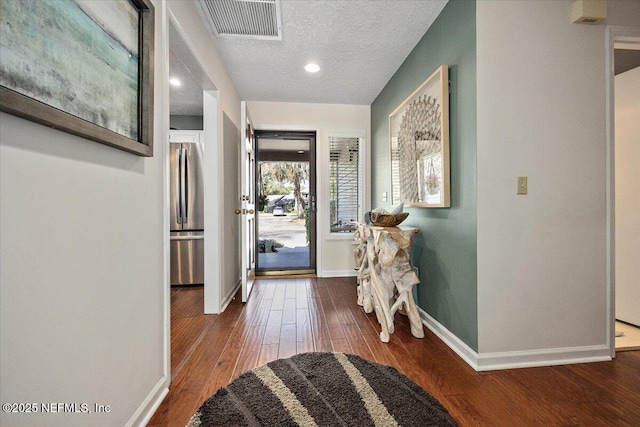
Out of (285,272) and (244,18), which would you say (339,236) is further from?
(244,18)

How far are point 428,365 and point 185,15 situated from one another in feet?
9.08

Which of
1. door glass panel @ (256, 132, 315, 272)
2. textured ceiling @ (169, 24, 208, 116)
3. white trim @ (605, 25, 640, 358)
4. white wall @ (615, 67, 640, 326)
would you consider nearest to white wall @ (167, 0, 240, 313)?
textured ceiling @ (169, 24, 208, 116)

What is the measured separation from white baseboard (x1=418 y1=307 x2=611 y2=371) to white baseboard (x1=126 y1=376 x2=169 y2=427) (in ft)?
5.92

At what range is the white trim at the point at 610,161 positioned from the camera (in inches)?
70.1

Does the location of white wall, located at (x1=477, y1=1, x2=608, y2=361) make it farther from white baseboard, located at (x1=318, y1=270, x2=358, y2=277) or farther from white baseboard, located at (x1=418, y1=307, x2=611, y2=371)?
white baseboard, located at (x1=318, y1=270, x2=358, y2=277)

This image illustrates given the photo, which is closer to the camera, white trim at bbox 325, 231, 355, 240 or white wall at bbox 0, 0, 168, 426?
white wall at bbox 0, 0, 168, 426

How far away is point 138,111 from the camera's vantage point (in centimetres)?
123

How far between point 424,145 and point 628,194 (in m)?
1.89

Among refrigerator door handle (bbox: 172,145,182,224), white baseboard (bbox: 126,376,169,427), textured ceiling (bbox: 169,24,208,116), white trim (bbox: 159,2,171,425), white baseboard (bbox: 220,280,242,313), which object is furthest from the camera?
refrigerator door handle (bbox: 172,145,182,224)

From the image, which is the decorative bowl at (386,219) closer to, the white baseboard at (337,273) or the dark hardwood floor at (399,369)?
the dark hardwood floor at (399,369)

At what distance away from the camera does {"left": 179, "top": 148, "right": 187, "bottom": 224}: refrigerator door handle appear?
3588 mm

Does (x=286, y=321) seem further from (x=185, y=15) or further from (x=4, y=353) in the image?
(x=185, y=15)

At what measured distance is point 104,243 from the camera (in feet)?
3.41

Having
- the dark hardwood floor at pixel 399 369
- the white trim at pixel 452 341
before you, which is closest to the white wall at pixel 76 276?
the dark hardwood floor at pixel 399 369
